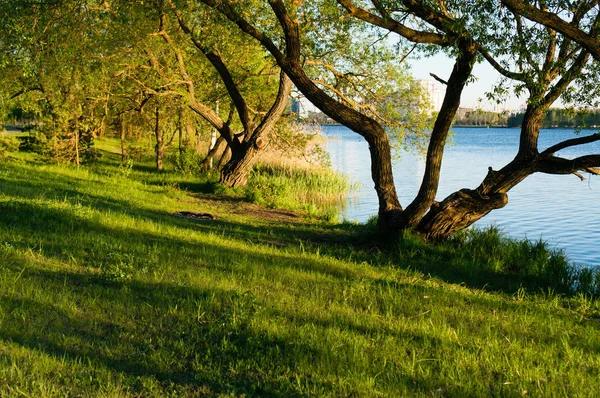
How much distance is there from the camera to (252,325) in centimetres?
527

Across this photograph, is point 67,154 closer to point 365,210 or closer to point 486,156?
point 365,210

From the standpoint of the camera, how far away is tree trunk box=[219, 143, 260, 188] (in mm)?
19344

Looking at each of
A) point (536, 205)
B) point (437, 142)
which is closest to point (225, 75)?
point (437, 142)

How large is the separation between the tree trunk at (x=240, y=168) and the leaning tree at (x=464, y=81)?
7.74 meters

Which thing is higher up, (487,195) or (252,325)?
(487,195)

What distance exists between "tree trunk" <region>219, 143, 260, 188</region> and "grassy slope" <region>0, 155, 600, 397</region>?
1012 centimetres

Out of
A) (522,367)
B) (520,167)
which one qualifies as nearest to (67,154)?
(520,167)

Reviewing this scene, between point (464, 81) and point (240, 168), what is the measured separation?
33.0 ft

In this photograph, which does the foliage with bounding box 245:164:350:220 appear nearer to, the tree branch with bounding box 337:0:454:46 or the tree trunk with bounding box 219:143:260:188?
the tree trunk with bounding box 219:143:260:188

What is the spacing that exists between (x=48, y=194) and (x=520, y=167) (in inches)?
390

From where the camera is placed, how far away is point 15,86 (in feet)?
77.8

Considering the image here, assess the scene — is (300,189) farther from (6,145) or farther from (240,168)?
(6,145)

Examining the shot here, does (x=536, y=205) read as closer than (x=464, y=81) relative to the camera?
No

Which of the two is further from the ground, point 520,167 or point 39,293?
point 520,167
